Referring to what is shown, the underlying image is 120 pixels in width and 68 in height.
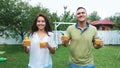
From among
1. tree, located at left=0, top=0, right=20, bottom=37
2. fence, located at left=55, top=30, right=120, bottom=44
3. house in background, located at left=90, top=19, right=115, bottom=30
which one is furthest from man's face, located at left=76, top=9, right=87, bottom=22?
house in background, located at left=90, top=19, right=115, bottom=30

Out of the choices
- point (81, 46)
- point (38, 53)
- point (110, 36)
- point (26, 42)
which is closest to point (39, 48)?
point (38, 53)

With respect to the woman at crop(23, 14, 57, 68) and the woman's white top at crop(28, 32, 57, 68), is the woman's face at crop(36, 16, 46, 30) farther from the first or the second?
the woman's white top at crop(28, 32, 57, 68)

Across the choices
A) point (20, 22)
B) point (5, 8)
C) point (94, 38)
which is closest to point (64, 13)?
point (20, 22)

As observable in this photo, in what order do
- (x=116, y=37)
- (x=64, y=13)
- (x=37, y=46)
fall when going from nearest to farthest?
(x=37, y=46)
(x=116, y=37)
(x=64, y=13)

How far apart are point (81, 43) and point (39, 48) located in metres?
0.68

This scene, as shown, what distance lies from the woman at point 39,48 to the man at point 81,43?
30cm

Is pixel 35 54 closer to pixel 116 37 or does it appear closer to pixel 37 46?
pixel 37 46

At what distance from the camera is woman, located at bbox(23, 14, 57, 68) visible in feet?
16.3

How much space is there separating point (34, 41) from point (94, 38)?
3.23 feet

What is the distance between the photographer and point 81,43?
5039mm

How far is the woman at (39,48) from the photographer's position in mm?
4969

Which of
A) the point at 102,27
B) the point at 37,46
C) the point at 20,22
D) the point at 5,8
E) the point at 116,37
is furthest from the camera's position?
the point at 102,27

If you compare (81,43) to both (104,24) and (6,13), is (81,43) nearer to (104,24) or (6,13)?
(6,13)

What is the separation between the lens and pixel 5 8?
1675 cm
